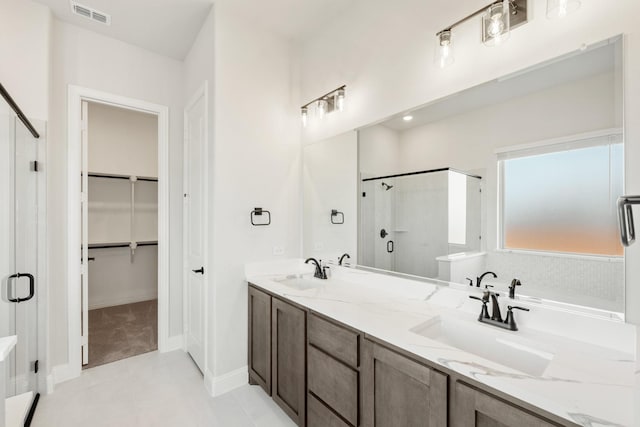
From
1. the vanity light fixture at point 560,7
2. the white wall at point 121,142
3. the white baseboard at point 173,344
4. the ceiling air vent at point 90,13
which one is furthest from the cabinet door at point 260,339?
the white wall at point 121,142

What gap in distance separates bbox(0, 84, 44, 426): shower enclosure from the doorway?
323 millimetres

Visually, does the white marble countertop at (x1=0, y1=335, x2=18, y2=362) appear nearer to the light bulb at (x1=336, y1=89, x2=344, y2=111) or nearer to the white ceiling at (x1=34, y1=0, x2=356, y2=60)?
the light bulb at (x1=336, y1=89, x2=344, y2=111)

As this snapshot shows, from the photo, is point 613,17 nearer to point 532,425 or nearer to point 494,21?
point 494,21

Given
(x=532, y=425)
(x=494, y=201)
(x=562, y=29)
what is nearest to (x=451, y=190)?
(x=494, y=201)

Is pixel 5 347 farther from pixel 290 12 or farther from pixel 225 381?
pixel 290 12

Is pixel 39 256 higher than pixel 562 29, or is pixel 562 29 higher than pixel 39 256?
pixel 562 29

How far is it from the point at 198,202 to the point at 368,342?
1.95 m

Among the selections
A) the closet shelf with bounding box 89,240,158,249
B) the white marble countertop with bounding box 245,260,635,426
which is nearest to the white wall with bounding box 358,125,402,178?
the white marble countertop with bounding box 245,260,635,426

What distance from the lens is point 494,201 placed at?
1525mm

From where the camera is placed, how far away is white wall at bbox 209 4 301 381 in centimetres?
229

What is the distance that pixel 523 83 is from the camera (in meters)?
1.38

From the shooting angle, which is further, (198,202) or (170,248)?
(170,248)

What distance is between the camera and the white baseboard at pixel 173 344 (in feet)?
9.65

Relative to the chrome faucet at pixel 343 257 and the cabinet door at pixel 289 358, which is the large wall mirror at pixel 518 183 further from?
the cabinet door at pixel 289 358
